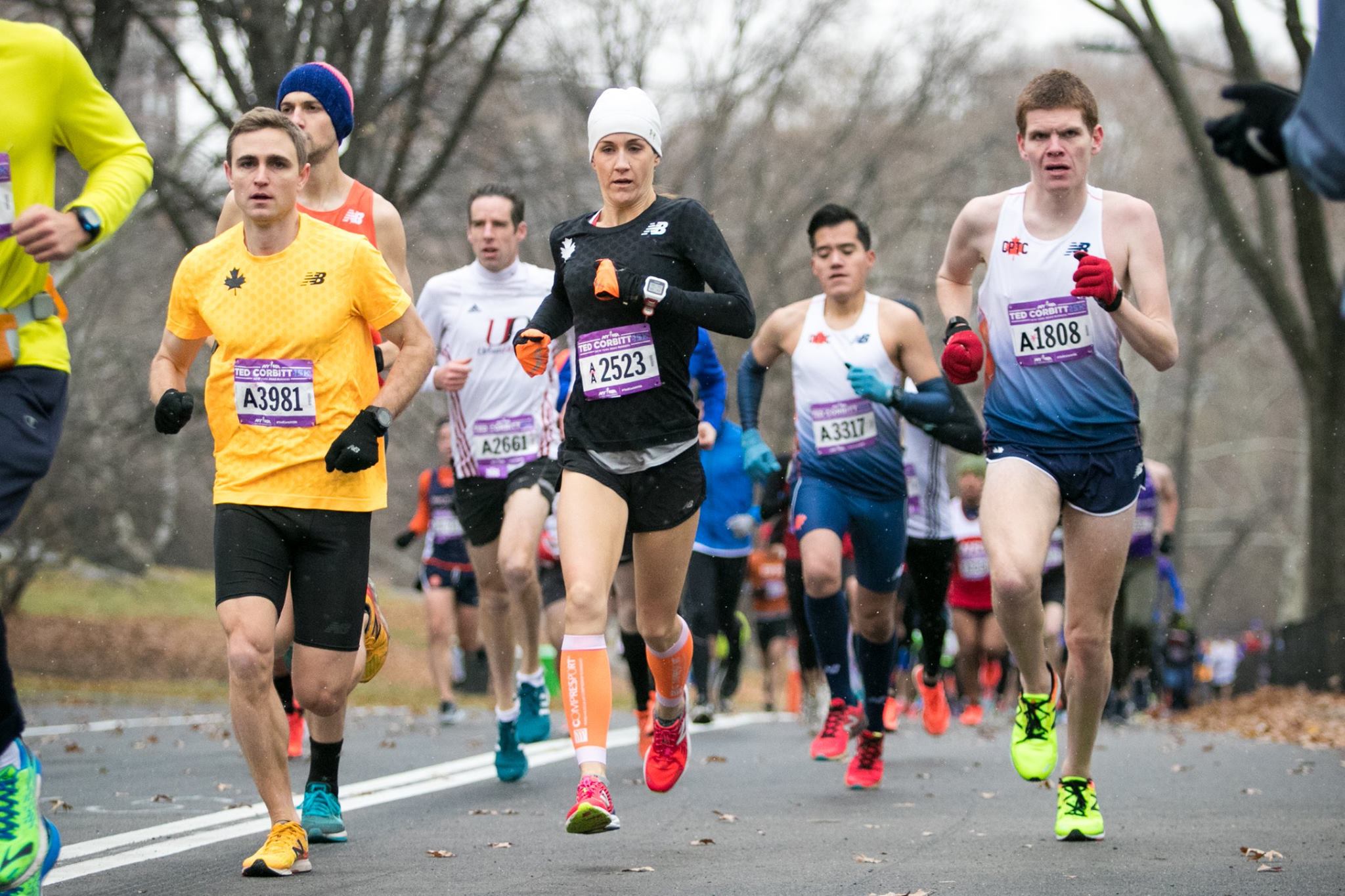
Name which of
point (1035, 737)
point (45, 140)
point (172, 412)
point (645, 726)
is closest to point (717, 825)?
point (1035, 737)

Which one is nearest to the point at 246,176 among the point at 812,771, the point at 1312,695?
the point at 812,771

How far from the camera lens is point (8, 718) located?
14.2ft

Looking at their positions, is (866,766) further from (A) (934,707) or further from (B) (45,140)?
(B) (45,140)

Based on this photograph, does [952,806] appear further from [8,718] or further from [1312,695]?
[1312,695]

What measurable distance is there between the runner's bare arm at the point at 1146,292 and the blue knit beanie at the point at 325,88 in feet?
10.2

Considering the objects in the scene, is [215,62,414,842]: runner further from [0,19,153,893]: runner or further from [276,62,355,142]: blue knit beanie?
[0,19,153,893]: runner

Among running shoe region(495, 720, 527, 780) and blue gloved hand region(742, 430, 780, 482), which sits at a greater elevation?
blue gloved hand region(742, 430, 780, 482)

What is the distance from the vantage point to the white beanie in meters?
6.46

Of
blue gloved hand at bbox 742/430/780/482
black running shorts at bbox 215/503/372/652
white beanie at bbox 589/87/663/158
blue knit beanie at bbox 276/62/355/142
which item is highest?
blue knit beanie at bbox 276/62/355/142

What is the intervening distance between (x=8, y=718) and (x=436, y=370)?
4654 millimetres

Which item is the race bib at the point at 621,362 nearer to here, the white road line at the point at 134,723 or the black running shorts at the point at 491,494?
the black running shorts at the point at 491,494

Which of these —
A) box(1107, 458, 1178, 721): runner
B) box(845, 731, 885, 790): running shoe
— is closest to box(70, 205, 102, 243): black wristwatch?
box(845, 731, 885, 790): running shoe

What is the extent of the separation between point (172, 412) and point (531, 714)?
3.49m

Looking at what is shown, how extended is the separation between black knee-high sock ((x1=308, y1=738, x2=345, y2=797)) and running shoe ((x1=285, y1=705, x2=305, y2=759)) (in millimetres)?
2694
